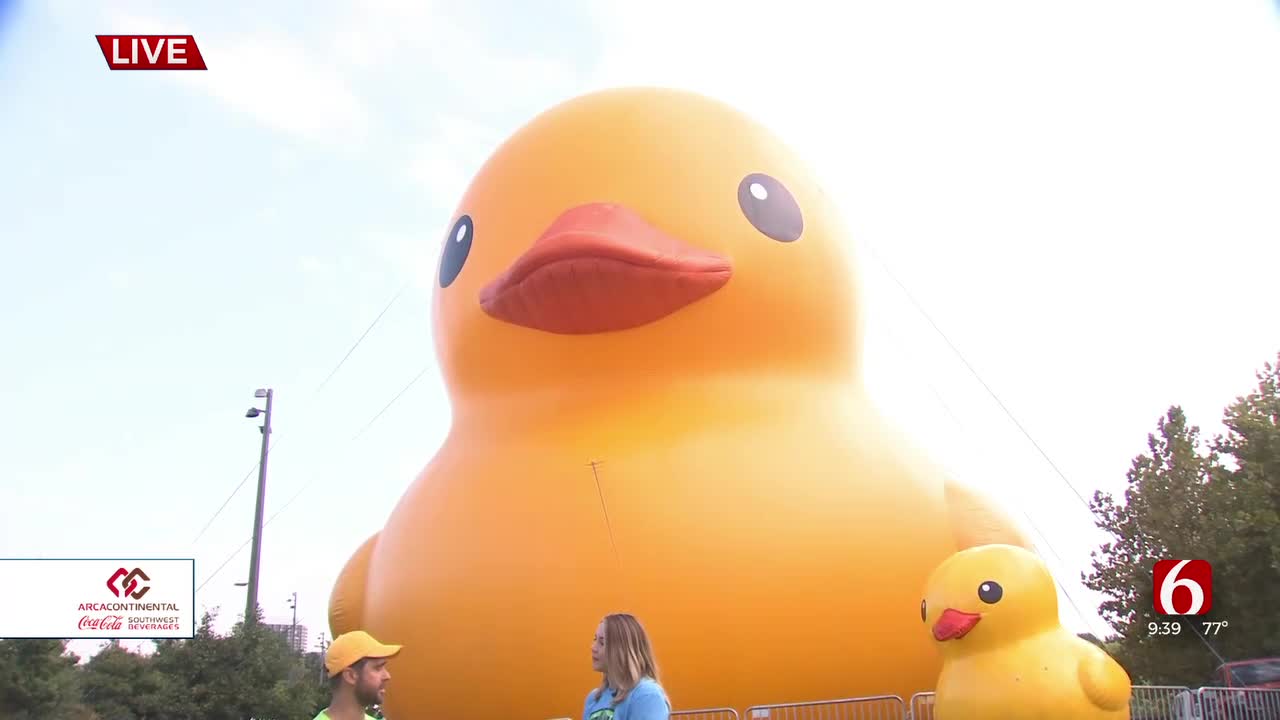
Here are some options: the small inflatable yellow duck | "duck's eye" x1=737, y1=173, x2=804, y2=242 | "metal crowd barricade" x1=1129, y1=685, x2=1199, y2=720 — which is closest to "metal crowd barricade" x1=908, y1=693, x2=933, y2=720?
the small inflatable yellow duck

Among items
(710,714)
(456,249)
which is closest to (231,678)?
(456,249)

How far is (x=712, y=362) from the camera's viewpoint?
7.23 metres

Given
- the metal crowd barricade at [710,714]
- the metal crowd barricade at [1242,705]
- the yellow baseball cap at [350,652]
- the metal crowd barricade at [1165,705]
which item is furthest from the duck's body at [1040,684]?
the yellow baseball cap at [350,652]

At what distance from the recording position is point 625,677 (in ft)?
9.78

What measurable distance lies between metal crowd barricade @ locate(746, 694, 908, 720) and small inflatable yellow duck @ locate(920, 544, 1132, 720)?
2.42 ft

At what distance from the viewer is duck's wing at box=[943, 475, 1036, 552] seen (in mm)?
7070

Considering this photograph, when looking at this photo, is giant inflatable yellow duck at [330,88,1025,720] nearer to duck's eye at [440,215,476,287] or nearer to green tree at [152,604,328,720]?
duck's eye at [440,215,476,287]

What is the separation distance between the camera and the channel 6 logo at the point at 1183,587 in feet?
35.6

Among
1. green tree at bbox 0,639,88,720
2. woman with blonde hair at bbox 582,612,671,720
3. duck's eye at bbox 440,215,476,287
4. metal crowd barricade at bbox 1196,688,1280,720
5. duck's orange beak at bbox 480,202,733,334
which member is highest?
duck's eye at bbox 440,215,476,287

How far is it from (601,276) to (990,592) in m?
2.93

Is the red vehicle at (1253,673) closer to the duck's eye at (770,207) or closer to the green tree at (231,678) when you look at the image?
the duck's eye at (770,207)

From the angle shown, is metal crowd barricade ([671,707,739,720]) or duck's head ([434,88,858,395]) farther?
duck's head ([434,88,858,395])

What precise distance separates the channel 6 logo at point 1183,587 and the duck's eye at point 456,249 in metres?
7.64

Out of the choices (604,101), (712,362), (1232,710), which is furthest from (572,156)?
(1232,710)
